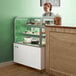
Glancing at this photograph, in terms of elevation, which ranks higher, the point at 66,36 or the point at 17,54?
the point at 66,36

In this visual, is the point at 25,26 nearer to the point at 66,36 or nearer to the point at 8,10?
the point at 8,10

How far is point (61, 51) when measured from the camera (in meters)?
3.45

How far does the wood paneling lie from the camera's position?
3266 millimetres

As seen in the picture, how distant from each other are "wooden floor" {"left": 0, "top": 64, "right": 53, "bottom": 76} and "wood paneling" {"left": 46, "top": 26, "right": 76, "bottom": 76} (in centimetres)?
34

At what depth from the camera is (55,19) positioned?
3867mm

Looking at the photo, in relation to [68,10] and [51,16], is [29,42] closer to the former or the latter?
[51,16]

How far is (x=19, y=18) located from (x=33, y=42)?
32.0 inches

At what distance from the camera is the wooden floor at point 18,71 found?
385 centimetres

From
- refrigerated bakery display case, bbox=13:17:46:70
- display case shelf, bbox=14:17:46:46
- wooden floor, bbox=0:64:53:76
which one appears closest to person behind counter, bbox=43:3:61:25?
refrigerated bakery display case, bbox=13:17:46:70

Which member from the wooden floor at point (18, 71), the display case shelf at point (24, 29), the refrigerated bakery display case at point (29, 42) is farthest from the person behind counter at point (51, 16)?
the wooden floor at point (18, 71)

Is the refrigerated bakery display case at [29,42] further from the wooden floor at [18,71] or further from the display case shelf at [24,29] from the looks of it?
the wooden floor at [18,71]

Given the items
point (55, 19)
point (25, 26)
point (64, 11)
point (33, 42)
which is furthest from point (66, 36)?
point (64, 11)

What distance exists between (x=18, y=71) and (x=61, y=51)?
1212mm

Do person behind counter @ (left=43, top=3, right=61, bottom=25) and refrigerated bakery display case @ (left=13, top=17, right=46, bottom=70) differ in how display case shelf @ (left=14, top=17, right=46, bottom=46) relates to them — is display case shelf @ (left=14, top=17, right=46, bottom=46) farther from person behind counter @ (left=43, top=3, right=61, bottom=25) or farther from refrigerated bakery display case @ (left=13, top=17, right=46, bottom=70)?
person behind counter @ (left=43, top=3, right=61, bottom=25)
